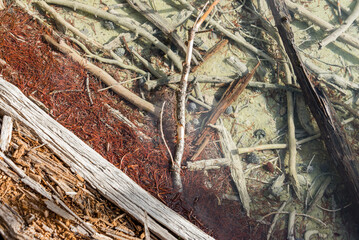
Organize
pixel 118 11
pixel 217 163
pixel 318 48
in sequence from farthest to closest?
pixel 318 48 → pixel 118 11 → pixel 217 163

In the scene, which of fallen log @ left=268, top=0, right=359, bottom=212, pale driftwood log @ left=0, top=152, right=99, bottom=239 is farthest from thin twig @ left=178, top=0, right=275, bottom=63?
pale driftwood log @ left=0, top=152, right=99, bottom=239

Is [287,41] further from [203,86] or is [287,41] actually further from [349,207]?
[349,207]

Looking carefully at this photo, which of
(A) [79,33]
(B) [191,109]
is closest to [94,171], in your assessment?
(B) [191,109]

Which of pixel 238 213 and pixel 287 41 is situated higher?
pixel 287 41

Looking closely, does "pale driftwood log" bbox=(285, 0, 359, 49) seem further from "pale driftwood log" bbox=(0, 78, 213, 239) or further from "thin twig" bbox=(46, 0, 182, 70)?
"pale driftwood log" bbox=(0, 78, 213, 239)

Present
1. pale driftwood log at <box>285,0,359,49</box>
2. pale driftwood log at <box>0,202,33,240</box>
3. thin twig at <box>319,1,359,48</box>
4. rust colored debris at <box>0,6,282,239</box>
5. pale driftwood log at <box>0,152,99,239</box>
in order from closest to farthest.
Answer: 1. pale driftwood log at <box>0,202,33,240</box>
2. pale driftwood log at <box>0,152,99,239</box>
3. rust colored debris at <box>0,6,282,239</box>
4. thin twig at <box>319,1,359,48</box>
5. pale driftwood log at <box>285,0,359,49</box>

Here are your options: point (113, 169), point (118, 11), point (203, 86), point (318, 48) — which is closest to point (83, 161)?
point (113, 169)

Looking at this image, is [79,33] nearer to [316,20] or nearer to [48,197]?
[48,197]
